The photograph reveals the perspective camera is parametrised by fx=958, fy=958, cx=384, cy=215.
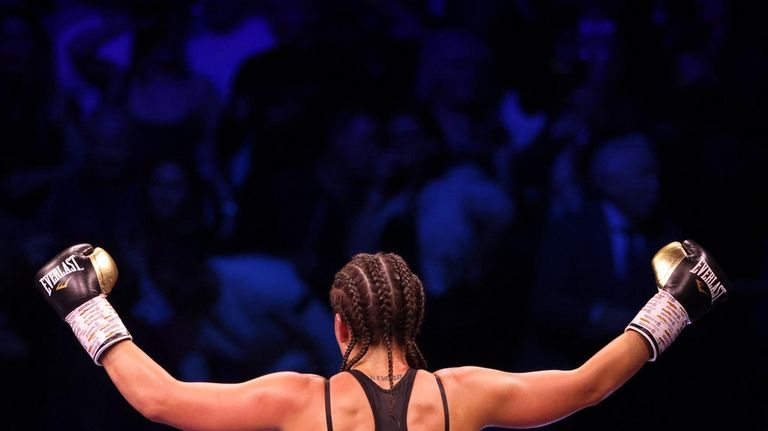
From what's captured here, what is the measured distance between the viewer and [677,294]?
8.99 ft

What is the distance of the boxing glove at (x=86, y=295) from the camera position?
8.00ft

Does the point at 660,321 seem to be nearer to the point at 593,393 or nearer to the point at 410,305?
the point at 593,393

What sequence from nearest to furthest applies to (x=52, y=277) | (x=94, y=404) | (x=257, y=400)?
(x=257, y=400) → (x=52, y=277) → (x=94, y=404)

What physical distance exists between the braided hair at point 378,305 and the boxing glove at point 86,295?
57cm

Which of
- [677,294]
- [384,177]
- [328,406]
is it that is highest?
[384,177]

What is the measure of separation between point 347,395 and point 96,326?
0.68 meters

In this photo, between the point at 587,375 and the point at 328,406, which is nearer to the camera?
the point at 328,406

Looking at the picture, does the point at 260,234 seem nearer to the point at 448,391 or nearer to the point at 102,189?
the point at 102,189

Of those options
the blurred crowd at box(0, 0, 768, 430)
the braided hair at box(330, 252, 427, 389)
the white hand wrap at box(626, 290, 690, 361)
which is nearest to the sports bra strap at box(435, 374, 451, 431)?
the braided hair at box(330, 252, 427, 389)

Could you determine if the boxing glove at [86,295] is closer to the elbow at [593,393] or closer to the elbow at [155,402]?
the elbow at [155,402]

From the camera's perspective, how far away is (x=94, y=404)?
19.2ft

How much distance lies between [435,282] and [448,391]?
363 centimetres

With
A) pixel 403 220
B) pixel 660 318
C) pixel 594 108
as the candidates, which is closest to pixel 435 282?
pixel 403 220

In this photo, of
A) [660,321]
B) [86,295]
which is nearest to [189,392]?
[86,295]
